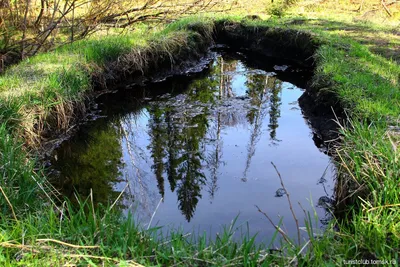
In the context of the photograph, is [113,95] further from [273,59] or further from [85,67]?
[273,59]

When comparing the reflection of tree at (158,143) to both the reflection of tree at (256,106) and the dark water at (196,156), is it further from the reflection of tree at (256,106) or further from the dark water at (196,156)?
the reflection of tree at (256,106)

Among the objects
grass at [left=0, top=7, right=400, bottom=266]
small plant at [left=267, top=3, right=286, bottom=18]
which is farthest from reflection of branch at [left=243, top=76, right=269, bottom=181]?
small plant at [left=267, top=3, right=286, bottom=18]

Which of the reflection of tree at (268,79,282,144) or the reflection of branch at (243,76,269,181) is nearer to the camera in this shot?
the reflection of branch at (243,76,269,181)

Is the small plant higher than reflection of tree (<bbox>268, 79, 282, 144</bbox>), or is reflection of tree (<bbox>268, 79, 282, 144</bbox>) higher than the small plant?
the small plant

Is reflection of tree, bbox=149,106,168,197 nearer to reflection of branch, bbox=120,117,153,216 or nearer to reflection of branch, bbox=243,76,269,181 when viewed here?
reflection of branch, bbox=120,117,153,216

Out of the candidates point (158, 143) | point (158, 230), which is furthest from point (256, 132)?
point (158, 230)

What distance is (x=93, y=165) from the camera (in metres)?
4.73

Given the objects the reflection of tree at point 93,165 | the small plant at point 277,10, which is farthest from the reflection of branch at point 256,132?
the small plant at point 277,10

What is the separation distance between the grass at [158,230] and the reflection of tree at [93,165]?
0.33m

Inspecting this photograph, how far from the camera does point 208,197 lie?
405cm

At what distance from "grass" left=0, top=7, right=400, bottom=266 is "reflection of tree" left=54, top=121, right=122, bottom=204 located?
1.08 feet

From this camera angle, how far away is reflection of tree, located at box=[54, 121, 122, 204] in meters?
4.14

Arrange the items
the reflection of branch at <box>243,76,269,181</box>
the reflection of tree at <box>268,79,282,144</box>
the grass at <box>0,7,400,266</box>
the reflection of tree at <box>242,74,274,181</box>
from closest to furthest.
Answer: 1. the grass at <box>0,7,400,266</box>
2. the reflection of branch at <box>243,76,269,181</box>
3. the reflection of tree at <box>242,74,274,181</box>
4. the reflection of tree at <box>268,79,282,144</box>

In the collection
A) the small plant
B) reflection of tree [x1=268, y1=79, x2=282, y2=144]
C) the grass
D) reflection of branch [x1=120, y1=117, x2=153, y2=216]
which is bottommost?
reflection of branch [x1=120, y1=117, x2=153, y2=216]
